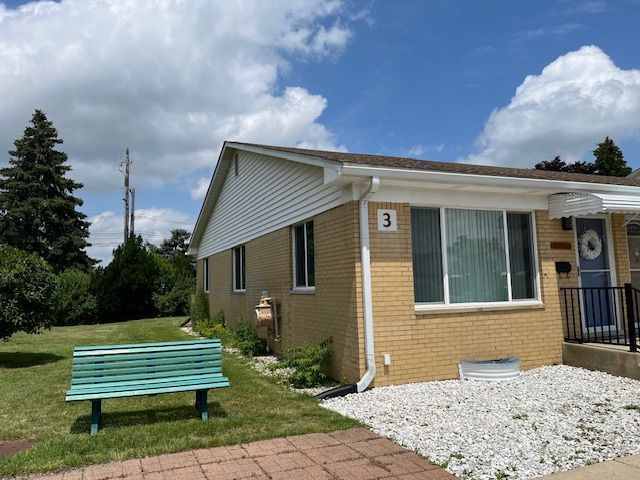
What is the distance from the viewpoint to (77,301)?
2481 cm

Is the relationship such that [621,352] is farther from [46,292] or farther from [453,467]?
[46,292]

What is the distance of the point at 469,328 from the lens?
8164 millimetres

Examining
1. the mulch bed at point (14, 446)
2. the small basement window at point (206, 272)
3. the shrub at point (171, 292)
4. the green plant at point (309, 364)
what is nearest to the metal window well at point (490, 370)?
the green plant at point (309, 364)

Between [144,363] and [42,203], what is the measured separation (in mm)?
33360

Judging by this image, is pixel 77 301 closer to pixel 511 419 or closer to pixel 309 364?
pixel 309 364

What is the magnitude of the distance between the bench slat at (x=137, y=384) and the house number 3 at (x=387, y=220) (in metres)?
3.24

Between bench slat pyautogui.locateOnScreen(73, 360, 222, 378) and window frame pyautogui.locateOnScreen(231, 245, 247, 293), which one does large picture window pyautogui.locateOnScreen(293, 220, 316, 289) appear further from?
window frame pyautogui.locateOnScreen(231, 245, 247, 293)

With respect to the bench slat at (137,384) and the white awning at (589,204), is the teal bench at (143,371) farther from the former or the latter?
the white awning at (589,204)

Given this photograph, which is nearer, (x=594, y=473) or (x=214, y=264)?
(x=594, y=473)

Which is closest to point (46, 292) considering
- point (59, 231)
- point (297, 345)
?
point (297, 345)

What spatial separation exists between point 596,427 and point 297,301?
582 centimetres

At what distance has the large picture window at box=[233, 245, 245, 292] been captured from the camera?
15.4 metres

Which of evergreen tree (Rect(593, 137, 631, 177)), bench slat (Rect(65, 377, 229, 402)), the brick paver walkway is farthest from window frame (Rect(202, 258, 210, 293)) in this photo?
evergreen tree (Rect(593, 137, 631, 177))

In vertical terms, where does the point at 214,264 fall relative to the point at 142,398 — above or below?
above
